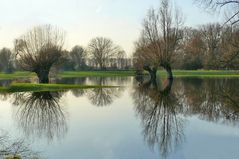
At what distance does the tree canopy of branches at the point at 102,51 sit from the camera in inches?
4245

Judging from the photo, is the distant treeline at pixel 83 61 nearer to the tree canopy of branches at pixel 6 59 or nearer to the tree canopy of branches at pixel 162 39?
the tree canopy of branches at pixel 6 59

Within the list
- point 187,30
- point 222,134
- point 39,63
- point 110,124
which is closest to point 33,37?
point 39,63

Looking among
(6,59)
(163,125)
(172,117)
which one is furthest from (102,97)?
(6,59)

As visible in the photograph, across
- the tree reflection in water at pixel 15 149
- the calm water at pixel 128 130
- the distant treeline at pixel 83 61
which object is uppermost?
the distant treeline at pixel 83 61

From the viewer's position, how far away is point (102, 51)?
108 meters

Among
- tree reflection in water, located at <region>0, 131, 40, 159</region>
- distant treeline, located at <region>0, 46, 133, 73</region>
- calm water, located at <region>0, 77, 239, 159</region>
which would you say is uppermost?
distant treeline, located at <region>0, 46, 133, 73</region>

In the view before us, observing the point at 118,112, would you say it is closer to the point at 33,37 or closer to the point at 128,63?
the point at 33,37

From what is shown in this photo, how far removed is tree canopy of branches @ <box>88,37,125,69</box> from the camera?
10781cm

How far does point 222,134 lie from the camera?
42.2 feet

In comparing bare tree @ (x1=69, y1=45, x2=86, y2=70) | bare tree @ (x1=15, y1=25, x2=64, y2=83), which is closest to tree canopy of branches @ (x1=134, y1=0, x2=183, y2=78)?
bare tree @ (x1=15, y1=25, x2=64, y2=83)

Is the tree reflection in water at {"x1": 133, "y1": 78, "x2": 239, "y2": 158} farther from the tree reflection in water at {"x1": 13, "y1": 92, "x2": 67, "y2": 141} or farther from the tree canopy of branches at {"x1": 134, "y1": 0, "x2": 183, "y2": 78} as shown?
the tree canopy of branches at {"x1": 134, "y1": 0, "x2": 183, "y2": 78}

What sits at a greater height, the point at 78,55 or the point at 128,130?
the point at 78,55

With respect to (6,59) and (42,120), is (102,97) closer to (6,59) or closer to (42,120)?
(42,120)

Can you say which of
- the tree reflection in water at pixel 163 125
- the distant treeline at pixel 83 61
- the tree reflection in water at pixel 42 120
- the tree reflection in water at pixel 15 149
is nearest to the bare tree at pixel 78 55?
the distant treeline at pixel 83 61
